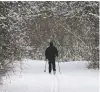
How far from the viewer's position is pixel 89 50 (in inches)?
895

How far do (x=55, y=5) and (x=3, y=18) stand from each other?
15056 millimetres

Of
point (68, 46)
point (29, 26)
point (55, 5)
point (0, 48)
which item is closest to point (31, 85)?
point (0, 48)

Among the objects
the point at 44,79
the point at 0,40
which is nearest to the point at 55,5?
the point at 44,79

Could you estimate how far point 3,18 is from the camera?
41.7 feet

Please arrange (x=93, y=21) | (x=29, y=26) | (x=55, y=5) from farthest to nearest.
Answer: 1. (x=29, y=26)
2. (x=55, y=5)
3. (x=93, y=21)

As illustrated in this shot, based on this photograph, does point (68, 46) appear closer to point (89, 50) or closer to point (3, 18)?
point (89, 50)

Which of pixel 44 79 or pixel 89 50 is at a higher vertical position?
pixel 89 50

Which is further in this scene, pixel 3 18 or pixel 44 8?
pixel 44 8

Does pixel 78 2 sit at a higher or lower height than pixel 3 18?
higher

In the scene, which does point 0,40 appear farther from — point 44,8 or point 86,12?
point 44,8

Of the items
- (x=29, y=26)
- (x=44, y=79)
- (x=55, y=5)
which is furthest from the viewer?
(x=29, y=26)

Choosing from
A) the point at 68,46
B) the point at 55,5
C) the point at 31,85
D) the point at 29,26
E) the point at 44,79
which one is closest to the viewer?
the point at 31,85

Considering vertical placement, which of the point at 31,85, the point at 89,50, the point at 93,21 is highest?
the point at 93,21

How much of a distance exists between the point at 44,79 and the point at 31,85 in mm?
2158
